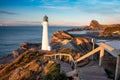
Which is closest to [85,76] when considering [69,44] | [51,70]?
[51,70]

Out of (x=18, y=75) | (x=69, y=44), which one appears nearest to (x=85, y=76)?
(x=18, y=75)

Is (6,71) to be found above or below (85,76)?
below

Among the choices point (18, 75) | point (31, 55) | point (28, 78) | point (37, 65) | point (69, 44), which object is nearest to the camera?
point (28, 78)

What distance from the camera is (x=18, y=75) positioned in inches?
560

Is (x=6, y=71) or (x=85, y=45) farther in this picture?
(x=85, y=45)

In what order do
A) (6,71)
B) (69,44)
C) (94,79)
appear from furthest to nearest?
1. (69,44)
2. (6,71)
3. (94,79)

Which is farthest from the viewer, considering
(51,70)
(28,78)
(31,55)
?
(31,55)

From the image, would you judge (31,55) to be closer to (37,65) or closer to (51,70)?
(37,65)

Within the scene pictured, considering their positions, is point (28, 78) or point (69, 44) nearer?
point (28, 78)

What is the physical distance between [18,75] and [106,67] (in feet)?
18.4

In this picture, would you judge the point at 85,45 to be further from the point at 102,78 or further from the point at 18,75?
the point at 102,78

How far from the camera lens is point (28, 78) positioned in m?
13.3

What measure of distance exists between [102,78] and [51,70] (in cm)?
351

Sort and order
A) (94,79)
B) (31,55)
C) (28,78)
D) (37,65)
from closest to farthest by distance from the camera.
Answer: (94,79)
(28,78)
(37,65)
(31,55)
